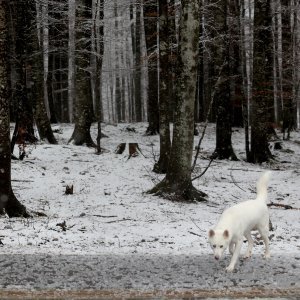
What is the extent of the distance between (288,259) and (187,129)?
4.76 metres

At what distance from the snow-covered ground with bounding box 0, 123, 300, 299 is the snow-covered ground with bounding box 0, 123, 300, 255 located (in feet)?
0.06

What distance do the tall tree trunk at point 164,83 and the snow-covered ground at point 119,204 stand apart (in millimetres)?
836

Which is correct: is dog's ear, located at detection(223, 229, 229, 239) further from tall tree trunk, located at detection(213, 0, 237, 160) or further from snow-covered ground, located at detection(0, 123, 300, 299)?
tall tree trunk, located at detection(213, 0, 237, 160)

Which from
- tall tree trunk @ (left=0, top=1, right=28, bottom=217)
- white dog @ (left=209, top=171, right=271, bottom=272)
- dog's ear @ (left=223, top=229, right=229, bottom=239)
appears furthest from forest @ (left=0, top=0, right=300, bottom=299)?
dog's ear @ (left=223, top=229, right=229, bottom=239)

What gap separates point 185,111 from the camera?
10.8 meters

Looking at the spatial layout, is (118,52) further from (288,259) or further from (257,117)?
(288,259)

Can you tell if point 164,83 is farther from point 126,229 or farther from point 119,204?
point 126,229

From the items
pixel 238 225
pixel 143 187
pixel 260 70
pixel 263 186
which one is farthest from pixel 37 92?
pixel 238 225

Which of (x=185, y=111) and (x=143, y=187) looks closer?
(x=185, y=111)

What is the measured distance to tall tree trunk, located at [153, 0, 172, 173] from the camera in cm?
1327

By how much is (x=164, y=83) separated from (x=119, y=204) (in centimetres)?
453

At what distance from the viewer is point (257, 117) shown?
17688mm

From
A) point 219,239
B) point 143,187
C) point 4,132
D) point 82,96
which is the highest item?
point 82,96

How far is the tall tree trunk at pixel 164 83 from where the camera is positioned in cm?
1327
